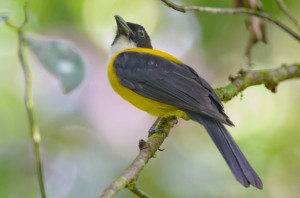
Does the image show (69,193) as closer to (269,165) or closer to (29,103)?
(269,165)

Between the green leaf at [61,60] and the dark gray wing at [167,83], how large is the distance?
0.71m

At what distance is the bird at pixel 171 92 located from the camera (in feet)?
11.7

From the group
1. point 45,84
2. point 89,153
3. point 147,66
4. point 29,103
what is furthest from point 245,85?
point 45,84

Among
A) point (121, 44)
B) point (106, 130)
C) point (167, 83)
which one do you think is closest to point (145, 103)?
point (167, 83)

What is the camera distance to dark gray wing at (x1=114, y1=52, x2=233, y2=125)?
3.82 m

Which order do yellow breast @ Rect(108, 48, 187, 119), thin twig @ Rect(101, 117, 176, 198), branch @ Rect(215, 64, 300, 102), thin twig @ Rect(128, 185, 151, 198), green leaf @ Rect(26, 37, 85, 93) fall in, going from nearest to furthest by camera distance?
thin twig @ Rect(101, 117, 176, 198) → thin twig @ Rect(128, 185, 151, 198) → green leaf @ Rect(26, 37, 85, 93) → yellow breast @ Rect(108, 48, 187, 119) → branch @ Rect(215, 64, 300, 102)

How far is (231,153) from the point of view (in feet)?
11.4

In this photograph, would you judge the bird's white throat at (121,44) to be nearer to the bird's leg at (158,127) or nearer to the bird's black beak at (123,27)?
the bird's black beak at (123,27)

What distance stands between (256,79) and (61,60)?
165 cm

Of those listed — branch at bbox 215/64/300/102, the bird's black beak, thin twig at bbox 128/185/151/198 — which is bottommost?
thin twig at bbox 128/185/151/198

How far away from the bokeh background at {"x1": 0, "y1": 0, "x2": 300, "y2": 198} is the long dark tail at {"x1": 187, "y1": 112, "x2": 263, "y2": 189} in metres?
Result: 1.95

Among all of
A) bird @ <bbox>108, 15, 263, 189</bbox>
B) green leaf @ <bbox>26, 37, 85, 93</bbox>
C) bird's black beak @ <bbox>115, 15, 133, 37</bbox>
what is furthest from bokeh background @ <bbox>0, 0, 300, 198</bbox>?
green leaf @ <bbox>26, 37, 85, 93</bbox>

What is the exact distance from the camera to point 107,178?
225 inches

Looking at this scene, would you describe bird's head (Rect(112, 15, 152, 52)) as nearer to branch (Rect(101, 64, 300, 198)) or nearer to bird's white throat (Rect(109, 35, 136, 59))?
bird's white throat (Rect(109, 35, 136, 59))
